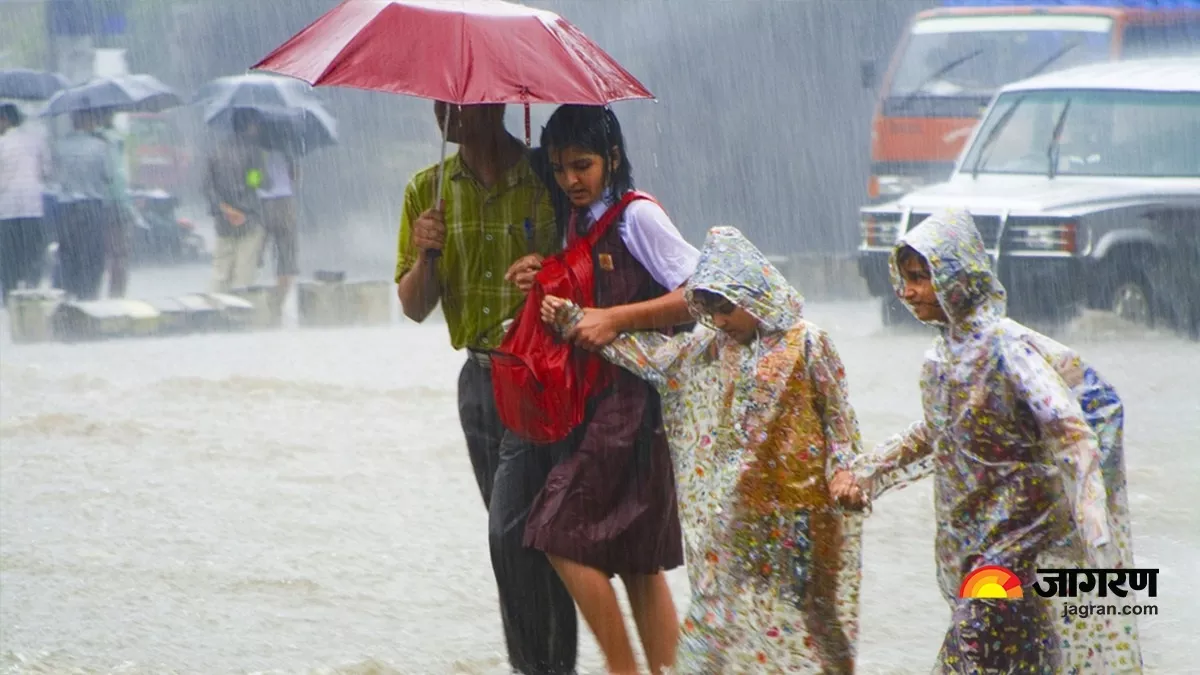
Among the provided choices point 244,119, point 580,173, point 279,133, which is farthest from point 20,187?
point 580,173

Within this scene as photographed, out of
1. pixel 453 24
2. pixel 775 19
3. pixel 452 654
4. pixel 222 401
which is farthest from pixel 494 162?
pixel 775 19

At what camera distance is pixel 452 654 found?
16.6 feet

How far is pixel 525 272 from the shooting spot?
4020mm

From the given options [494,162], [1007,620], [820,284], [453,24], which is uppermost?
[453,24]

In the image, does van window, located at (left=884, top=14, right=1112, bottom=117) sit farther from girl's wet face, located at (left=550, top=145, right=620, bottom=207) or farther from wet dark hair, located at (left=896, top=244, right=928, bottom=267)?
wet dark hair, located at (left=896, top=244, right=928, bottom=267)

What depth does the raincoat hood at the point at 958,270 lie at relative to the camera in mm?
3637

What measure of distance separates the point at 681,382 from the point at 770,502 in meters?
0.37

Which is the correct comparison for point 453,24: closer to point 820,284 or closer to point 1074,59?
point 1074,59

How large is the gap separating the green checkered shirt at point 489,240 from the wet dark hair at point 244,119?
38.7 feet

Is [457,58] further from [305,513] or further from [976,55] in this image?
[976,55]

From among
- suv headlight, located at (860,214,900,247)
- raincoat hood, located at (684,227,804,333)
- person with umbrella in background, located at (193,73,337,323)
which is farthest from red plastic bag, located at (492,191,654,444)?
person with umbrella in background, located at (193,73,337,323)

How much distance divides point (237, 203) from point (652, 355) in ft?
35.6

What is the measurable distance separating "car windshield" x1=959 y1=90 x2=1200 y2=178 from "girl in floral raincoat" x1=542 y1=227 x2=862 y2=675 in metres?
8.66

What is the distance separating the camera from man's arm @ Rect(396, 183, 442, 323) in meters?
4.15
